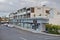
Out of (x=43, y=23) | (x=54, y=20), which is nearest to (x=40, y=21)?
(x=43, y=23)

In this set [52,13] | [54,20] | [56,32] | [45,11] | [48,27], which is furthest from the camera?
[45,11]

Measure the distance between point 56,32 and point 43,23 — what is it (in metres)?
12.8

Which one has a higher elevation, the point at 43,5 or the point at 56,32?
the point at 43,5

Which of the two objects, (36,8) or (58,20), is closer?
(58,20)

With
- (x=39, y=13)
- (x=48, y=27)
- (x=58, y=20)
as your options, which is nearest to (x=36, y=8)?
(x=39, y=13)

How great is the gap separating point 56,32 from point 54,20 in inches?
406

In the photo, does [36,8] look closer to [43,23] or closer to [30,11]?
[30,11]

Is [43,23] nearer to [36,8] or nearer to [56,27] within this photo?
[56,27]

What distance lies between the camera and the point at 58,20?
179 feet

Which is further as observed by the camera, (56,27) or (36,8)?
(36,8)

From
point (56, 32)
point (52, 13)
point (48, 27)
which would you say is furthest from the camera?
point (52, 13)

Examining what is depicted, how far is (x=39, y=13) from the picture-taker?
268 feet

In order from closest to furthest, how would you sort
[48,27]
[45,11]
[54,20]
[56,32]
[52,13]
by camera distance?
[56,32] < [48,27] < [54,20] < [52,13] < [45,11]

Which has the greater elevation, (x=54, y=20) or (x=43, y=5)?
(x=43, y=5)
